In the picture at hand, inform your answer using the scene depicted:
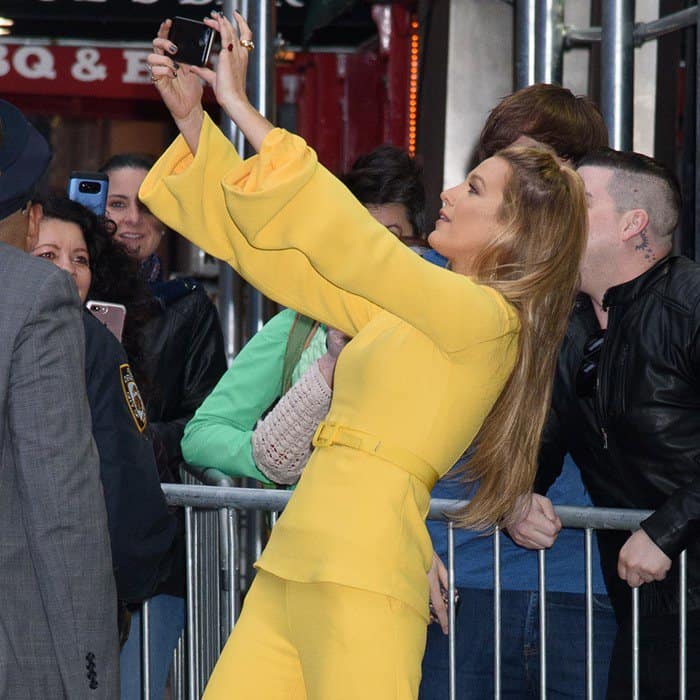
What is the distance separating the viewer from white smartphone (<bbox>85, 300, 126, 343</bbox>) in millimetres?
4086

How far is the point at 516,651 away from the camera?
3729 mm

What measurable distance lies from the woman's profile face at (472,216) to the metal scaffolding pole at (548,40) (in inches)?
91.8

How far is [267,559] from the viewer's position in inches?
113

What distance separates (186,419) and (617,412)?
5.51 feet

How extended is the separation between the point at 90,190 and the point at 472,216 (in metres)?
2.07

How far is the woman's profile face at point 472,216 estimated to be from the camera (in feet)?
9.90

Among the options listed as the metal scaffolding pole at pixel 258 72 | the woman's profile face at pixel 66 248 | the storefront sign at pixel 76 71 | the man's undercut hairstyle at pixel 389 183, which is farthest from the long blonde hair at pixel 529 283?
the storefront sign at pixel 76 71

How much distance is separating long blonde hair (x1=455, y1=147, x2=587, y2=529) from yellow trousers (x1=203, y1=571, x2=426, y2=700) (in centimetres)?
44

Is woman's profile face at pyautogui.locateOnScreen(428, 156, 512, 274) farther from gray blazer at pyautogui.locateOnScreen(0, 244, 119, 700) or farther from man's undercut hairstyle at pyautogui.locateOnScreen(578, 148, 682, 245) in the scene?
gray blazer at pyautogui.locateOnScreen(0, 244, 119, 700)

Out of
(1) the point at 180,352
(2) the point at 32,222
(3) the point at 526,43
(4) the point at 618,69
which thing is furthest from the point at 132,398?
(3) the point at 526,43

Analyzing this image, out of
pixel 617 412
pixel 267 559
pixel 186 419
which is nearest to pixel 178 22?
pixel 267 559

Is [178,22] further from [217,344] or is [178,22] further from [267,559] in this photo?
[217,344]

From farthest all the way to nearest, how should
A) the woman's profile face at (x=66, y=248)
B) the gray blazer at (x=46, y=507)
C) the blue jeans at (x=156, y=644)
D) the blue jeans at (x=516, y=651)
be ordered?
1. the woman's profile face at (x=66, y=248)
2. the blue jeans at (x=156, y=644)
3. the blue jeans at (x=516, y=651)
4. the gray blazer at (x=46, y=507)

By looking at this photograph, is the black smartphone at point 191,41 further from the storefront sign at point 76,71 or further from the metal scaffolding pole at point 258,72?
the storefront sign at point 76,71
